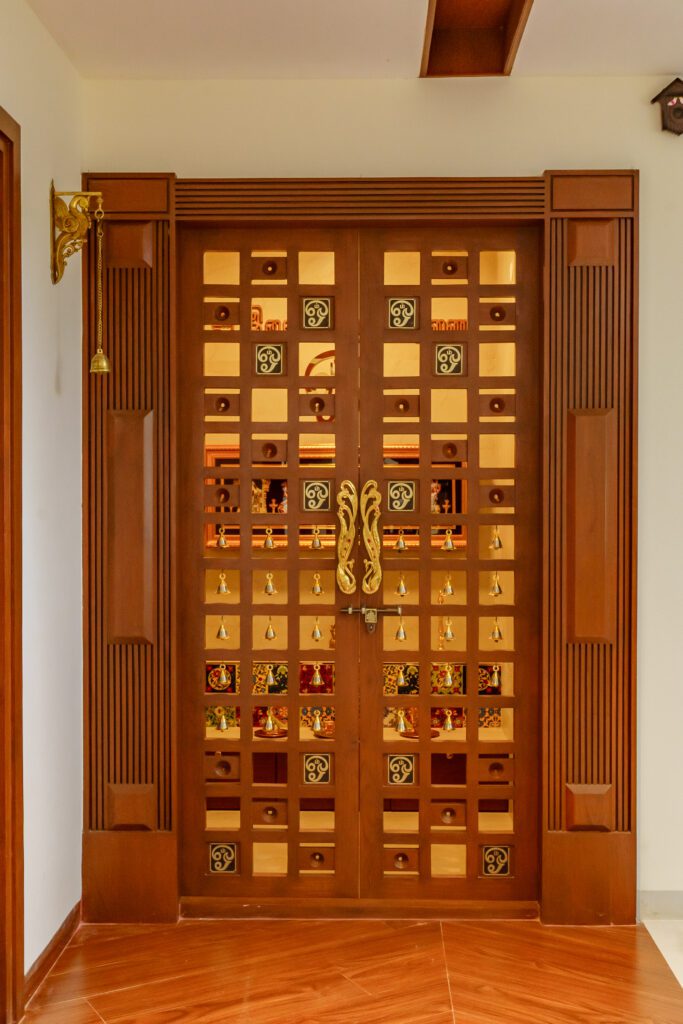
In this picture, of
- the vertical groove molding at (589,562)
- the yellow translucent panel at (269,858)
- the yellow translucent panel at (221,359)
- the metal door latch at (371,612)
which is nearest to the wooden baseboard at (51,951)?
the yellow translucent panel at (269,858)

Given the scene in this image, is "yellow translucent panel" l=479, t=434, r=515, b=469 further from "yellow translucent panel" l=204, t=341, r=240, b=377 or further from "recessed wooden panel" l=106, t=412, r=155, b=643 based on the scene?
"recessed wooden panel" l=106, t=412, r=155, b=643

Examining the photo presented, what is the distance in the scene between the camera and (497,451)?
3.35 meters

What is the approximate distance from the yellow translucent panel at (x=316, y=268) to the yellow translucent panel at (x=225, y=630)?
1.20m

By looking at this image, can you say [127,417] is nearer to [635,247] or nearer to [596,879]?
[635,247]

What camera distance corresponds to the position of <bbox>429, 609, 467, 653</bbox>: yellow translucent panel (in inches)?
132

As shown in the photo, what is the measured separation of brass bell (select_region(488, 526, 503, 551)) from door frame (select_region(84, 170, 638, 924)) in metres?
Answer: 0.17

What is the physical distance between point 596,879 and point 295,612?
4.45 ft

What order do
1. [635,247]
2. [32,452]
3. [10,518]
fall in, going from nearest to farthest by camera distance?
[10,518], [32,452], [635,247]

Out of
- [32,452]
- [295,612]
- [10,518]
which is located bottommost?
[295,612]

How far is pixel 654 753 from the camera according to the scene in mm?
3283

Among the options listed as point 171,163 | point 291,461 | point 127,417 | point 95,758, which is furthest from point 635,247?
point 95,758

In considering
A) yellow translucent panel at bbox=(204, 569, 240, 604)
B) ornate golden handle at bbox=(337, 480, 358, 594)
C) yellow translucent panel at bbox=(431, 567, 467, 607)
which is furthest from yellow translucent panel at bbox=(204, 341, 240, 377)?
yellow translucent panel at bbox=(431, 567, 467, 607)

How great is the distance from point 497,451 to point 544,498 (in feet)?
0.78

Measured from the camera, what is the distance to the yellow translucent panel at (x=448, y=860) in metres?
3.35
